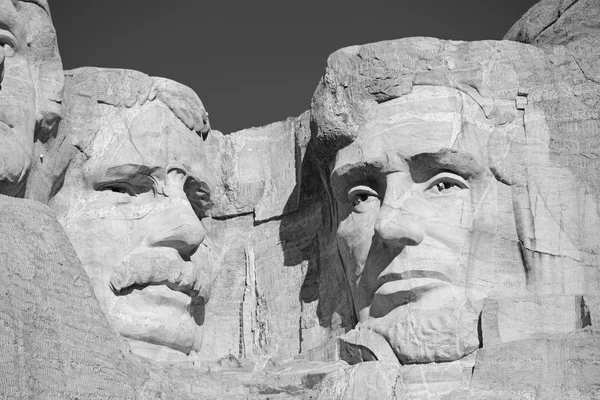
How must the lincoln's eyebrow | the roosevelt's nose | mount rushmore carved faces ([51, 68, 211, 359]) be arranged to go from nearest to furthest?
the lincoln's eyebrow
mount rushmore carved faces ([51, 68, 211, 359])
the roosevelt's nose

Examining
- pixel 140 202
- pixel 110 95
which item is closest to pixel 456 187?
pixel 140 202

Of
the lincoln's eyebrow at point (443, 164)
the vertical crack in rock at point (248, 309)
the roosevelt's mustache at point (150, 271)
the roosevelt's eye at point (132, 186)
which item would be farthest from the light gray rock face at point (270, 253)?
the lincoln's eyebrow at point (443, 164)

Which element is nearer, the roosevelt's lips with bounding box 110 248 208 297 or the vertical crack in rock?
the roosevelt's lips with bounding box 110 248 208 297

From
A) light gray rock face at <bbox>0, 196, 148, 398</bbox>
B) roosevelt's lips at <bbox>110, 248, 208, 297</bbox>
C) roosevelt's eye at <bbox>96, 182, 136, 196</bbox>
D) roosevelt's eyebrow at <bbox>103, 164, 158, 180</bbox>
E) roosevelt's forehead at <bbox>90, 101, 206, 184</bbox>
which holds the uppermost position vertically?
roosevelt's forehead at <bbox>90, 101, 206, 184</bbox>

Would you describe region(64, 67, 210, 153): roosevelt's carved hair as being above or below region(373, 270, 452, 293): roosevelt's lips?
above

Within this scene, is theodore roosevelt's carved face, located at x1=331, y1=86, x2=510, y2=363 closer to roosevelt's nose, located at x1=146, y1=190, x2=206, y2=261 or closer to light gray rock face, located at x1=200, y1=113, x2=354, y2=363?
light gray rock face, located at x1=200, y1=113, x2=354, y2=363

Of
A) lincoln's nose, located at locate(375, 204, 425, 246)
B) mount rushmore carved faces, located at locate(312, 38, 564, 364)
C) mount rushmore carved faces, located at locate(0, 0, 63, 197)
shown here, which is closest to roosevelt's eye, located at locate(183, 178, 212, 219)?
mount rushmore carved faces, located at locate(312, 38, 564, 364)

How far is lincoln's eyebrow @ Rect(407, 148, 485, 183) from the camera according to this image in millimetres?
15273

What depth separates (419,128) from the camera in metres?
15.4

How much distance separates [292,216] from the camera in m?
17.2

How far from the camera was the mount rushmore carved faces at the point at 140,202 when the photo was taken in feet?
51.8

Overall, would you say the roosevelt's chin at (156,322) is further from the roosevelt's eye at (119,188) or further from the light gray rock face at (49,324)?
the light gray rock face at (49,324)

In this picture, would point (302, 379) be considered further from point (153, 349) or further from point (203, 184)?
point (203, 184)

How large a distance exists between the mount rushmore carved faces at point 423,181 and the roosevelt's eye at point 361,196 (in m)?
0.01
